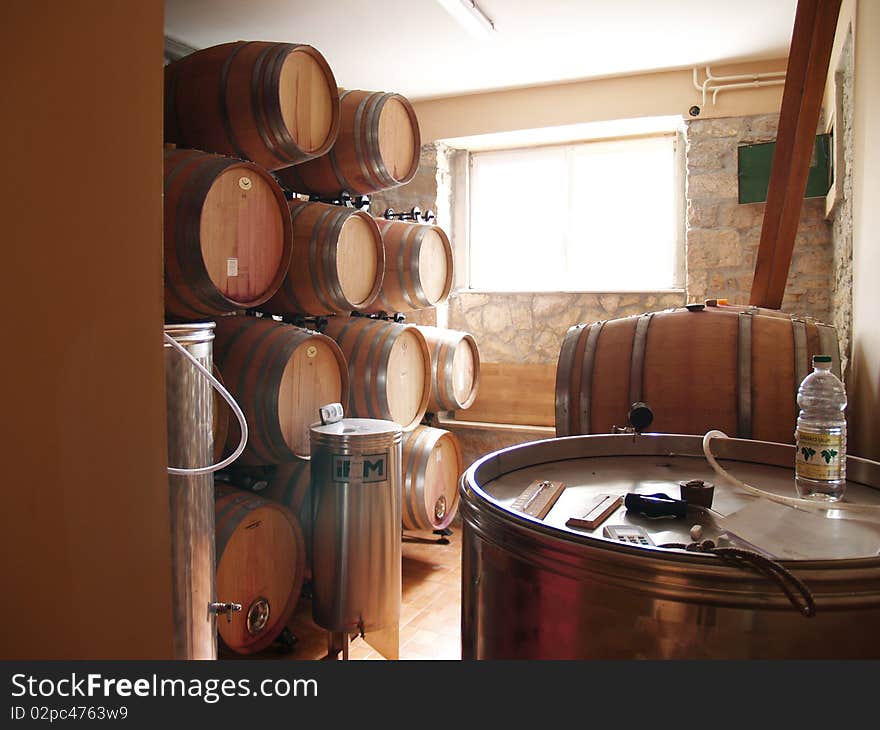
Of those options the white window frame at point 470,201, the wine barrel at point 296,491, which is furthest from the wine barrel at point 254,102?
the white window frame at point 470,201

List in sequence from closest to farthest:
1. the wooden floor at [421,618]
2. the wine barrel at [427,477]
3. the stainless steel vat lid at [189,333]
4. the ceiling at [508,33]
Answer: the stainless steel vat lid at [189,333] < the wooden floor at [421,618] < the ceiling at [508,33] < the wine barrel at [427,477]

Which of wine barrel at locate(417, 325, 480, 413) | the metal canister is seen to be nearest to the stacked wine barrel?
the metal canister

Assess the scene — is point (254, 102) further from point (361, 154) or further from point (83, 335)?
point (83, 335)

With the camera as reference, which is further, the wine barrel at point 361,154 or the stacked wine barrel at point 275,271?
the wine barrel at point 361,154

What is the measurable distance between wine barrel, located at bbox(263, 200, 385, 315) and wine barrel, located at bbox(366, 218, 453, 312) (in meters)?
0.43

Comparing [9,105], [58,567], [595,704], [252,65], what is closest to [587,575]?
[595,704]

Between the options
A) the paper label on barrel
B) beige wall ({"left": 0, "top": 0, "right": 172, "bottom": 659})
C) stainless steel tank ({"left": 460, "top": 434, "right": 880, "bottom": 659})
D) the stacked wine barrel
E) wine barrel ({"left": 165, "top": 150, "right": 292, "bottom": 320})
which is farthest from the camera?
the paper label on barrel

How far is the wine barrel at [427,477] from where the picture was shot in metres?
3.91

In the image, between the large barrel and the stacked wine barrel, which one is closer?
the large barrel

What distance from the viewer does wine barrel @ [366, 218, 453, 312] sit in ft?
12.8

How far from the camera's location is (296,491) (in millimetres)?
3148

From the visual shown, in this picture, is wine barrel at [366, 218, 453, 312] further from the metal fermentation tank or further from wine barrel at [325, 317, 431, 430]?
the metal fermentation tank

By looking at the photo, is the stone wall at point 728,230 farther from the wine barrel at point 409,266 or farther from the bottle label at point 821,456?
the bottle label at point 821,456

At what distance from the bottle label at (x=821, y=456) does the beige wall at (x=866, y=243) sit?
2.42 ft
